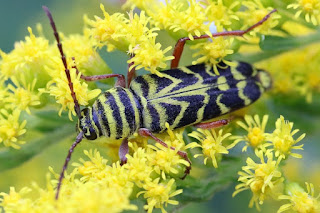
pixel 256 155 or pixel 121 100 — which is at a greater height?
pixel 121 100

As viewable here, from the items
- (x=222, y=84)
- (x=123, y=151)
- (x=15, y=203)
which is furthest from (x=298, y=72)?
(x=15, y=203)

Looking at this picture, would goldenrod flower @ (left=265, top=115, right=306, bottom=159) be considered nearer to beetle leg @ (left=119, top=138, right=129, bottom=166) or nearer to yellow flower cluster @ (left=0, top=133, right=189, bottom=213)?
yellow flower cluster @ (left=0, top=133, right=189, bottom=213)

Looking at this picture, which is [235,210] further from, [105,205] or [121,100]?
[105,205]

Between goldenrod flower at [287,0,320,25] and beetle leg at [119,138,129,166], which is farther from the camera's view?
goldenrod flower at [287,0,320,25]

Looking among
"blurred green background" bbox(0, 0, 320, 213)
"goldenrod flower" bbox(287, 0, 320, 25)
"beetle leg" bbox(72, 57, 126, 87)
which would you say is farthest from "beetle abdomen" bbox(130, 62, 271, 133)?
"goldenrod flower" bbox(287, 0, 320, 25)

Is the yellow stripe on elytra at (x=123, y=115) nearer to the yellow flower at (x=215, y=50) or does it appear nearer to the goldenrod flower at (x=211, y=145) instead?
the goldenrod flower at (x=211, y=145)

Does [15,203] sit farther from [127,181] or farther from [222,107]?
[222,107]

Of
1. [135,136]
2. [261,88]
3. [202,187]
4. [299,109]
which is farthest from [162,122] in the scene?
[299,109]
